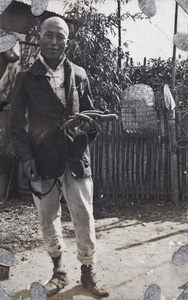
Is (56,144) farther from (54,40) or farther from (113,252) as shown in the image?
(113,252)

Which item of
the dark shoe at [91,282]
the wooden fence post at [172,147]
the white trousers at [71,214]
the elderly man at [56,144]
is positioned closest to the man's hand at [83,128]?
the elderly man at [56,144]

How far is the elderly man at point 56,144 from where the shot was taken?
1.98 metres

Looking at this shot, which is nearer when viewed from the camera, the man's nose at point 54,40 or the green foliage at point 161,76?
the man's nose at point 54,40

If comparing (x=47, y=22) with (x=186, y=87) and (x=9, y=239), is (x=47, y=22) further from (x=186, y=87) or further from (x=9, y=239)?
(x=9, y=239)

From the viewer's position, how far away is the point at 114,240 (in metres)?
2.14

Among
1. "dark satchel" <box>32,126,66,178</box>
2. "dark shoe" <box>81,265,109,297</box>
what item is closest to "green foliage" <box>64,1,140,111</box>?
"dark satchel" <box>32,126,66,178</box>

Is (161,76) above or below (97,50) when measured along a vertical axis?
below

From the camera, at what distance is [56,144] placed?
2.04 metres

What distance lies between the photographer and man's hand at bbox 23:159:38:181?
1995mm

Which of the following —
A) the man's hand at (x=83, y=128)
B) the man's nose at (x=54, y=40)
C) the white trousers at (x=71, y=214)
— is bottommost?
the white trousers at (x=71, y=214)

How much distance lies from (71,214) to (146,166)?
631 mm

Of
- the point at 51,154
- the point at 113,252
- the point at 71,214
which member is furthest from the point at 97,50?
the point at 113,252

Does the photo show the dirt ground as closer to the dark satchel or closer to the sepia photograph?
the sepia photograph

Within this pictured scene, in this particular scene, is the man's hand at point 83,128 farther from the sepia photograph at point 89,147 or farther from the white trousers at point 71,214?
the white trousers at point 71,214
